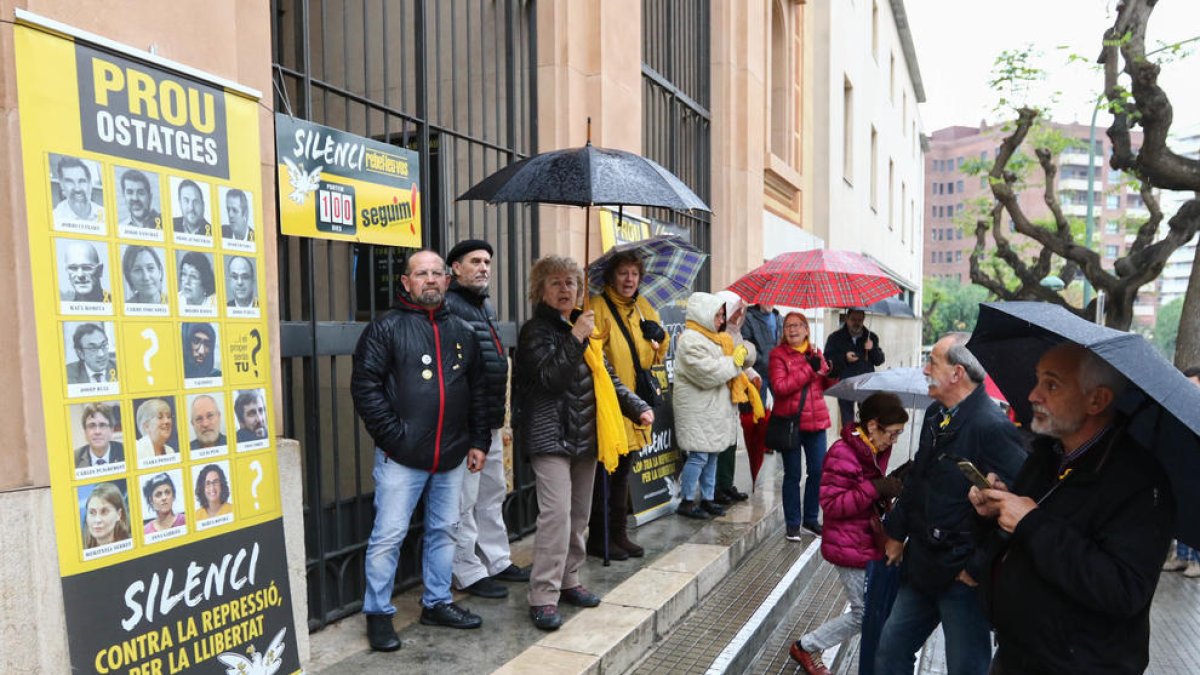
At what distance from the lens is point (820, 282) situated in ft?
21.7

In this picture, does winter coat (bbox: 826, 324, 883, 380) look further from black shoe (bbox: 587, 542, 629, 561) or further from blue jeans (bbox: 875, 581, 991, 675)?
blue jeans (bbox: 875, 581, 991, 675)

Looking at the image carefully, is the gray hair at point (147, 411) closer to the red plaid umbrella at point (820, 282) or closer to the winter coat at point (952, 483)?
the winter coat at point (952, 483)

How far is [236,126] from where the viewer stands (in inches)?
130

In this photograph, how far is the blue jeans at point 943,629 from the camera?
3.11m

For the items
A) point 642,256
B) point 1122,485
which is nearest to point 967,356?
point 1122,485

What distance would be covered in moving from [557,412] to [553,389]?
0.48ft

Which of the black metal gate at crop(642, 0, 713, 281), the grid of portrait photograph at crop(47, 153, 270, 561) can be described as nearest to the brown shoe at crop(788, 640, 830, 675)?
the grid of portrait photograph at crop(47, 153, 270, 561)

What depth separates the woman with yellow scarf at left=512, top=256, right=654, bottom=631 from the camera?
434cm

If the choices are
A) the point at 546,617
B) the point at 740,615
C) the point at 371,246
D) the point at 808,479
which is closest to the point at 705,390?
the point at 808,479

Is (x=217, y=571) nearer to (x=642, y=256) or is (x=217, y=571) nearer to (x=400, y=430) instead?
(x=400, y=430)

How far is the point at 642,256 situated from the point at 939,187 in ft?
358

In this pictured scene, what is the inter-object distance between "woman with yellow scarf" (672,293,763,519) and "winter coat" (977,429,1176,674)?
162 inches

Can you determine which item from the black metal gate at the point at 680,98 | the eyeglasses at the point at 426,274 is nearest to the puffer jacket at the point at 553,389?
the eyeglasses at the point at 426,274

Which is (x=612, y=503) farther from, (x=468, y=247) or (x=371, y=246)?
(x=371, y=246)
